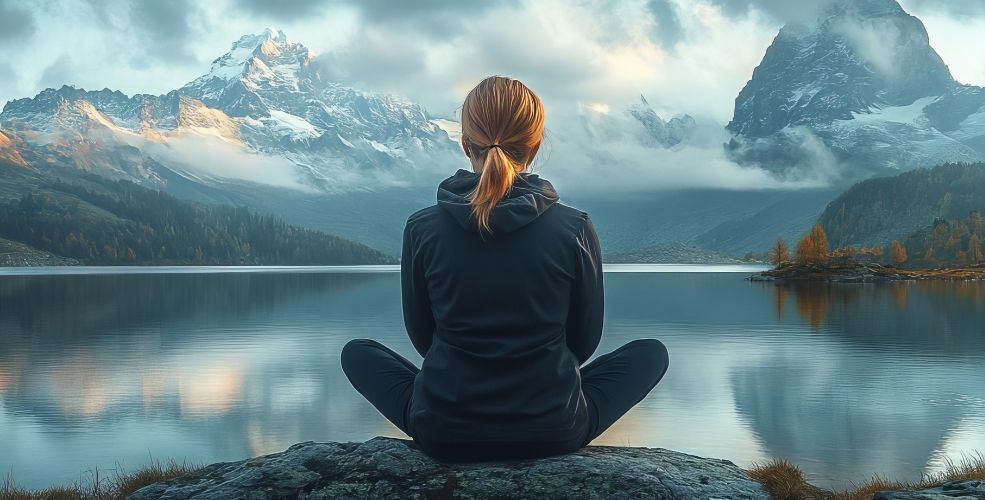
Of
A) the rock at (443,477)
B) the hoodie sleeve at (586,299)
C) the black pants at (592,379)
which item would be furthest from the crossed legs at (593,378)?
the hoodie sleeve at (586,299)

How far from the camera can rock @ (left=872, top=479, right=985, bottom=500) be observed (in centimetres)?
741

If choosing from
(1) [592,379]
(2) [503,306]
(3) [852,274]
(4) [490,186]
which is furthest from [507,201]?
(3) [852,274]

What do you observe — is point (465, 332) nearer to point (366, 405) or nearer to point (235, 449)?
point (235, 449)

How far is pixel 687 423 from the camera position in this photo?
2250 centimetres

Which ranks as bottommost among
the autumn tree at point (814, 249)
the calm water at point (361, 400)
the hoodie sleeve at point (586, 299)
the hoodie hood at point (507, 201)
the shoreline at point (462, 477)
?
the calm water at point (361, 400)

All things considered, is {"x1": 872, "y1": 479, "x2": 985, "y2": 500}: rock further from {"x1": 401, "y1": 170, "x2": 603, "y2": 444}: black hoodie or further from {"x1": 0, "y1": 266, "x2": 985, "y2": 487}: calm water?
{"x1": 0, "y1": 266, "x2": 985, "y2": 487}: calm water

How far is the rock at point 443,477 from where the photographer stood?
6926 millimetres

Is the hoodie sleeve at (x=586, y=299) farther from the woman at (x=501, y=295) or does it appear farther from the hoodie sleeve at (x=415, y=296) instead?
the hoodie sleeve at (x=415, y=296)

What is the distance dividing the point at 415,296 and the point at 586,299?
4.65 ft

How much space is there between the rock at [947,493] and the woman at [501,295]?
318 cm

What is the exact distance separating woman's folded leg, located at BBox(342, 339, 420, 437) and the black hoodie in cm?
59

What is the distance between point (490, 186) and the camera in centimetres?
630

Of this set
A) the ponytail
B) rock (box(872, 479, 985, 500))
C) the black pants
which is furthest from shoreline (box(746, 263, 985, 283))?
the ponytail

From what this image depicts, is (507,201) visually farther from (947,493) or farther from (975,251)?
(975,251)
